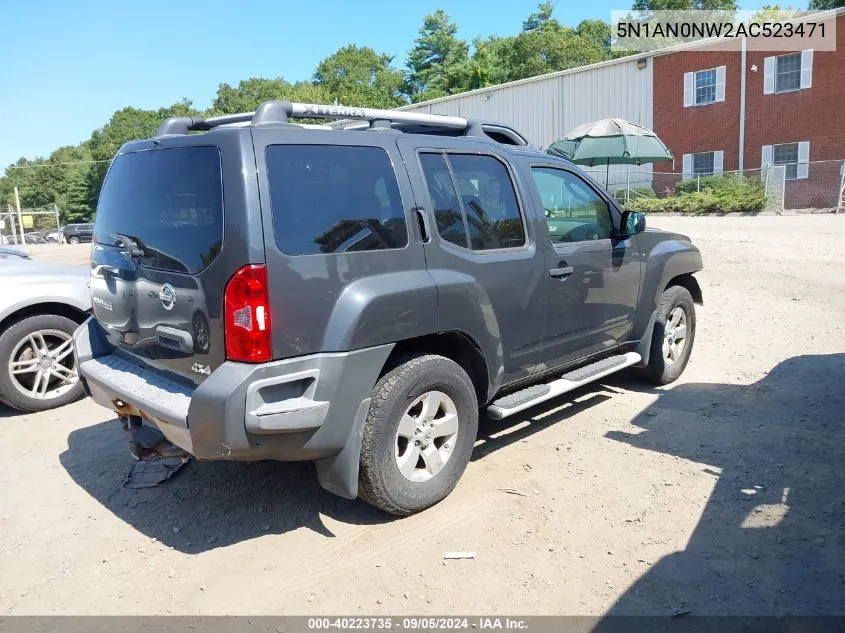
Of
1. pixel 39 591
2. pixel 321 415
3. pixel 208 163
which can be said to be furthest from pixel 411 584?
pixel 208 163

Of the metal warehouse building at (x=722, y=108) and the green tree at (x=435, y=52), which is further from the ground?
the green tree at (x=435, y=52)

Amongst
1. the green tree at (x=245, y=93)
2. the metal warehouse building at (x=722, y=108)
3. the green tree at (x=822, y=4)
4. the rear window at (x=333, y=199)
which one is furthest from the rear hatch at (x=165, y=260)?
the green tree at (x=245, y=93)

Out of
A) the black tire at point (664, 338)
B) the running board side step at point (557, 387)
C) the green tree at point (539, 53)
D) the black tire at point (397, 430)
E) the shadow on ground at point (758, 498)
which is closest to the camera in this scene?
the shadow on ground at point (758, 498)

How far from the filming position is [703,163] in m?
28.4

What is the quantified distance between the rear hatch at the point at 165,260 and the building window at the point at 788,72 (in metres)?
27.8

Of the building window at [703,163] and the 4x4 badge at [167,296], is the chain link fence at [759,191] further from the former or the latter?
the 4x4 badge at [167,296]

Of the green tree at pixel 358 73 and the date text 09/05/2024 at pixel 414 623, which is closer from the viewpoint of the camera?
the date text 09/05/2024 at pixel 414 623

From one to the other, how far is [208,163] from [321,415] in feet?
4.34

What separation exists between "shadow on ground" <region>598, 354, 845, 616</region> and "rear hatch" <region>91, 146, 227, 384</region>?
2.28m

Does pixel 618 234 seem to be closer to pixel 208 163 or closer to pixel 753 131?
pixel 208 163

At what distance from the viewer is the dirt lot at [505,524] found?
308cm

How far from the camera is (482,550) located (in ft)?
11.3

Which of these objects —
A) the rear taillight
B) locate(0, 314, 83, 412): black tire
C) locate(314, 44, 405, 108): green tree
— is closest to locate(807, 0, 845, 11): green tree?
locate(314, 44, 405, 108): green tree

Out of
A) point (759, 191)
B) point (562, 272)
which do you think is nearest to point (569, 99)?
point (759, 191)
